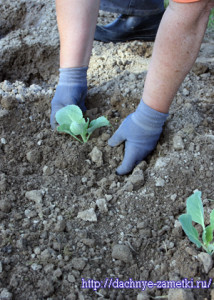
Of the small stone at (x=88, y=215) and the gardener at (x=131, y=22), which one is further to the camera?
the gardener at (x=131, y=22)

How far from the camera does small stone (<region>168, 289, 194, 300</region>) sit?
110cm

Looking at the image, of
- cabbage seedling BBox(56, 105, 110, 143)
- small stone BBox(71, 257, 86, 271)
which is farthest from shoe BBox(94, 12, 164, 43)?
small stone BBox(71, 257, 86, 271)

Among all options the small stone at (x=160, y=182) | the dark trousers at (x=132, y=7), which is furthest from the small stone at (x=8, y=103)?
the dark trousers at (x=132, y=7)

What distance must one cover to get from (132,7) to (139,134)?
1.34 m

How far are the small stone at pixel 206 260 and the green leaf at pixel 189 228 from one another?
0.03 meters

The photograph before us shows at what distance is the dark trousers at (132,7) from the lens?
8.56ft

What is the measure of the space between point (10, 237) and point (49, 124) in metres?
0.78

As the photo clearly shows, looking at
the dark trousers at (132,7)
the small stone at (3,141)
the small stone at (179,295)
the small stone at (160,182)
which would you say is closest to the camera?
the small stone at (179,295)

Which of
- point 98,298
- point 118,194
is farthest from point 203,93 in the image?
point 98,298

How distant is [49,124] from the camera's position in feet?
6.40

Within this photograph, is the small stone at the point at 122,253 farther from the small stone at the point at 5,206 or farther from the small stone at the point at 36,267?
the small stone at the point at 5,206

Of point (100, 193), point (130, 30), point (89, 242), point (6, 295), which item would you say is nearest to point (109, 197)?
point (100, 193)

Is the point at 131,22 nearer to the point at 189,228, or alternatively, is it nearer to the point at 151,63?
the point at 151,63

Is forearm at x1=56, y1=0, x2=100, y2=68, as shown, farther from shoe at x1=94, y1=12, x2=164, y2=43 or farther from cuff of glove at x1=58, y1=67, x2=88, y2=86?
shoe at x1=94, y1=12, x2=164, y2=43
